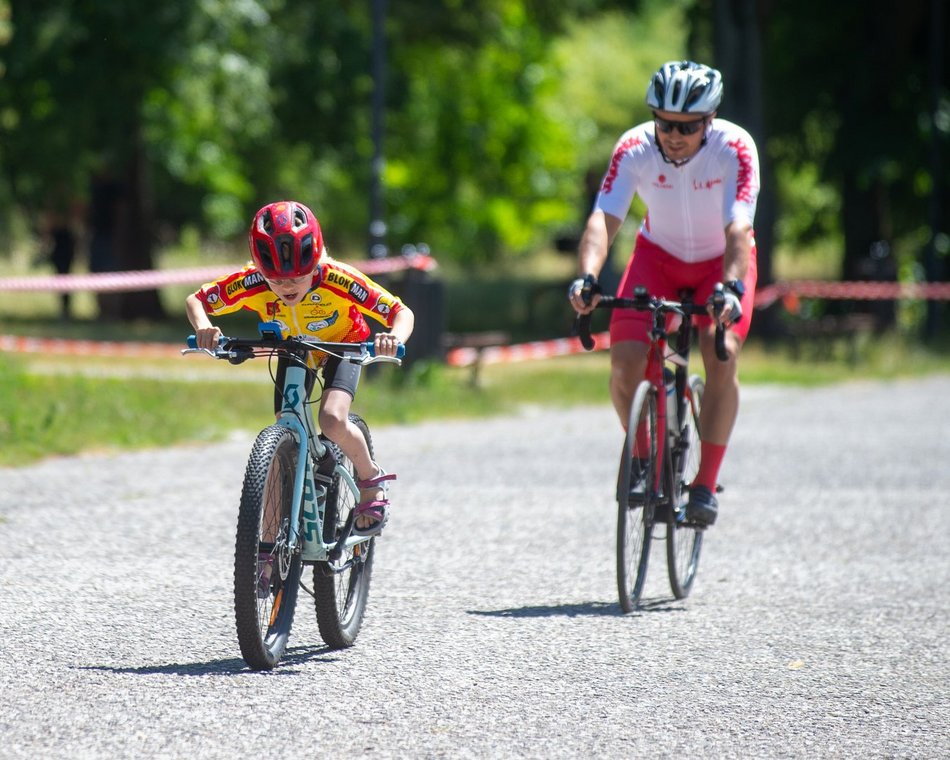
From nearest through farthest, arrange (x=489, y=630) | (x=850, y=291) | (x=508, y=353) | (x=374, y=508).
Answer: (x=374, y=508)
(x=489, y=630)
(x=508, y=353)
(x=850, y=291)

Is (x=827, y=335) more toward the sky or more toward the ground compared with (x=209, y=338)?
more toward the ground

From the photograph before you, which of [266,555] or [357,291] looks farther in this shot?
[357,291]

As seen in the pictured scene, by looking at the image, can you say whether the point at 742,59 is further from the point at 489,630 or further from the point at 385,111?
the point at 489,630

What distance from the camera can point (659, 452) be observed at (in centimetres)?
688

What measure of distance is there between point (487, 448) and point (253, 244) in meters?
6.51

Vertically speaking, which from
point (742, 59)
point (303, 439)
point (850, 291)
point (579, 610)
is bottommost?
point (579, 610)

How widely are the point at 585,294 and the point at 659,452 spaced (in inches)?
28.9

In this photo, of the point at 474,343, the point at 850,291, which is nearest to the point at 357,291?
the point at 474,343

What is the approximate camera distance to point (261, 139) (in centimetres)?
2862

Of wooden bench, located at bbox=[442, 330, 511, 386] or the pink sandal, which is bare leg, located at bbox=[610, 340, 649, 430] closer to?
the pink sandal

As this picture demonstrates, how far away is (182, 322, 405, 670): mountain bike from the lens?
17.1ft

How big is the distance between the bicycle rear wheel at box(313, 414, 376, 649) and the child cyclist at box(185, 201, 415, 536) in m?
0.08

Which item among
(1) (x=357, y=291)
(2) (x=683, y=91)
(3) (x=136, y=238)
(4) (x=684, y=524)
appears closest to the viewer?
(1) (x=357, y=291)

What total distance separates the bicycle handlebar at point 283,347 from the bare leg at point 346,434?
157 millimetres
